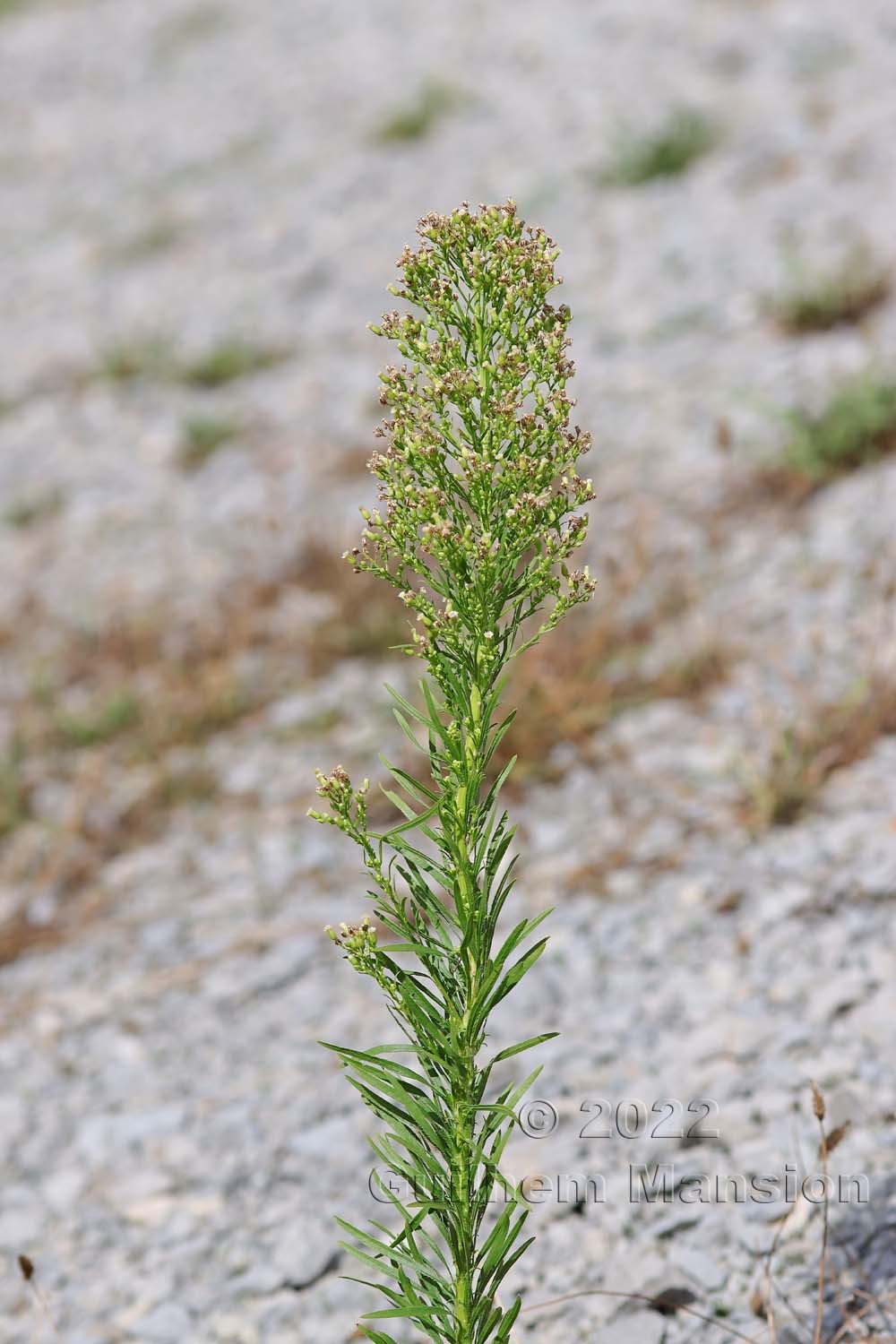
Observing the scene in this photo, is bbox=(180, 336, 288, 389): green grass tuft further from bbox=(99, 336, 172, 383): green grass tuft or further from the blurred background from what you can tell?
bbox=(99, 336, 172, 383): green grass tuft

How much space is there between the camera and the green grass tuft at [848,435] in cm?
625

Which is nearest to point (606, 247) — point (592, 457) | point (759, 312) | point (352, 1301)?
point (759, 312)

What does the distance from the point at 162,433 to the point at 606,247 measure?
3.51 m

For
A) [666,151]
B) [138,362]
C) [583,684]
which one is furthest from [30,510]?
[666,151]

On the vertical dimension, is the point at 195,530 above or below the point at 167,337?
below

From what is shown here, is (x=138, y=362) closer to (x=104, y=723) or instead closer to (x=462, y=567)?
(x=104, y=723)

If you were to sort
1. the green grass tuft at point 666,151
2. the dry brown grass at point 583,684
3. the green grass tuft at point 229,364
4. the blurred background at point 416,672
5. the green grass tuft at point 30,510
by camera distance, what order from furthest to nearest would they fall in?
1. the green grass tuft at point 666,151
2. the green grass tuft at point 229,364
3. the green grass tuft at point 30,510
4. the dry brown grass at point 583,684
5. the blurred background at point 416,672

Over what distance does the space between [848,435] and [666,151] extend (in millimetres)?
4558

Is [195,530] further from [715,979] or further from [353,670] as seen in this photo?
[715,979]

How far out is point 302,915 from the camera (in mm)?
4793

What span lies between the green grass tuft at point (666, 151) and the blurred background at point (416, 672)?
0.03 metres

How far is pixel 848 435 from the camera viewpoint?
6.28 meters

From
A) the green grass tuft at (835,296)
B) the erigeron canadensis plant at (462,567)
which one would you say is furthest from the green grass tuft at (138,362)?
the erigeron canadensis plant at (462,567)

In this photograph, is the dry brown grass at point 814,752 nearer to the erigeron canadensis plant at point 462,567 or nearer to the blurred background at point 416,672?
the blurred background at point 416,672
